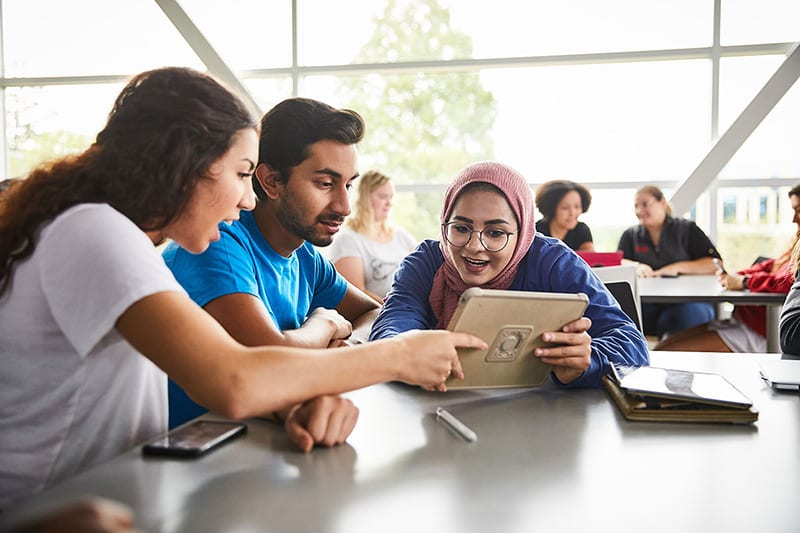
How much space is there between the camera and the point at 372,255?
4.68 meters

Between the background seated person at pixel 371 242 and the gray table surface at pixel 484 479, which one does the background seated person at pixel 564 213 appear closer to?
the background seated person at pixel 371 242

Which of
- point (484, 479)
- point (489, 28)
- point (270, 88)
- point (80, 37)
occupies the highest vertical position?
point (80, 37)

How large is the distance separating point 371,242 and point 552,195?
1.38 m

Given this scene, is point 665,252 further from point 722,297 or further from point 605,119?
point 722,297

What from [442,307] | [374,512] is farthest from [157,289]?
[442,307]

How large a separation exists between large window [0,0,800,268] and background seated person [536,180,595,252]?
1257mm

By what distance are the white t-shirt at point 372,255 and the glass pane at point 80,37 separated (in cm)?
328

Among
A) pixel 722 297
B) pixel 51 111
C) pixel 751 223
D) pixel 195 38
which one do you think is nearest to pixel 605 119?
pixel 751 223

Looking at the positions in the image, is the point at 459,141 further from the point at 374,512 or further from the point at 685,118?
the point at 374,512

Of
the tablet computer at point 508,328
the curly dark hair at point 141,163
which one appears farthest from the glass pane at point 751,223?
the curly dark hair at point 141,163

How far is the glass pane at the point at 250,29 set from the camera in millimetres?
6762

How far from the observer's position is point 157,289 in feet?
3.44

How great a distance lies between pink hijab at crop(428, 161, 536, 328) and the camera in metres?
1.92

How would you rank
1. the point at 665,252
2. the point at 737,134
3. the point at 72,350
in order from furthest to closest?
the point at 737,134, the point at 665,252, the point at 72,350
